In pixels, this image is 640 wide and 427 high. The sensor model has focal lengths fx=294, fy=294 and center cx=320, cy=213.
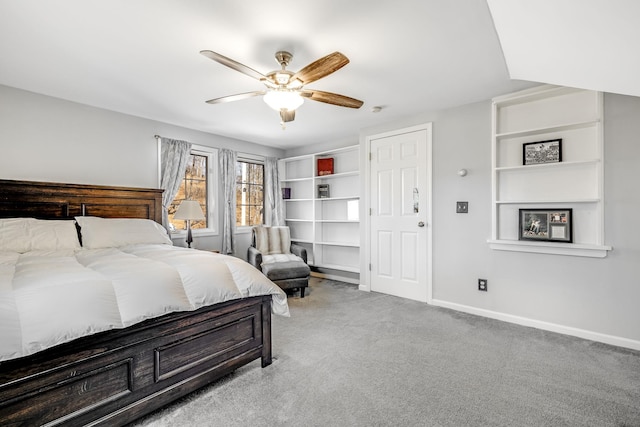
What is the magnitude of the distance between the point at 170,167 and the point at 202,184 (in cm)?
60

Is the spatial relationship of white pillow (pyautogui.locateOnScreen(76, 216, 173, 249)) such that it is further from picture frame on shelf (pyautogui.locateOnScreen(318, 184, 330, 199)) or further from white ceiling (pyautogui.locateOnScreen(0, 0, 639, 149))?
picture frame on shelf (pyautogui.locateOnScreen(318, 184, 330, 199))

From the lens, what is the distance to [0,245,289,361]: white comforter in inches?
49.1

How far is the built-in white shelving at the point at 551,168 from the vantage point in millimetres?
2764

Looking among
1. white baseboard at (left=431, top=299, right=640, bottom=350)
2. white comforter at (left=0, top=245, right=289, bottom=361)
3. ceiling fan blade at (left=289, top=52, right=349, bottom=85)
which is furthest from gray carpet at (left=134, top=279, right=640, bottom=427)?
ceiling fan blade at (left=289, top=52, right=349, bottom=85)

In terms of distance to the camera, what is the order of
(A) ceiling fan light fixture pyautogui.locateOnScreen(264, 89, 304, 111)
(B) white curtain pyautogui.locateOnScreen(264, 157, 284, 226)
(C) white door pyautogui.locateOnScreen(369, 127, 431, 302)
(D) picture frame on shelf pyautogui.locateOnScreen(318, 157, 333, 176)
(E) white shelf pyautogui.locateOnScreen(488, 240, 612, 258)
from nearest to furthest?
(A) ceiling fan light fixture pyautogui.locateOnScreen(264, 89, 304, 111) < (E) white shelf pyautogui.locateOnScreen(488, 240, 612, 258) < (C) white door pyautogui.locateOnScreen(369, 127, 431, 302) < (D) picture frame on shelf pyautogui.locateOnScreen(318, 157, 333, 176) < (B) white curtain pyautogui.locateOnScreen(264, 157, 284, 226)

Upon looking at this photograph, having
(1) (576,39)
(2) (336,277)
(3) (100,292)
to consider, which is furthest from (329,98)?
(2) (336,277)

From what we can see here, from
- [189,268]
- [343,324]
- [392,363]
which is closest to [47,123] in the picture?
[189,268]

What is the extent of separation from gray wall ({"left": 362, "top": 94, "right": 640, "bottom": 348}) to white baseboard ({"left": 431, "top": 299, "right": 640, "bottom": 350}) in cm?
1

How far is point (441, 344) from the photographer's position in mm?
2637

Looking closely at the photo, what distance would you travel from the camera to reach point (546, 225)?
3004mm

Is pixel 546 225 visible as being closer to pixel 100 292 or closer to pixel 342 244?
pixel 342 244

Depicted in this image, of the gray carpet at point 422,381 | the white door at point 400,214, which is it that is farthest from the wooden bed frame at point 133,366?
the white door at point 400,214

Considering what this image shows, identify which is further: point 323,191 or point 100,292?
point 323,191

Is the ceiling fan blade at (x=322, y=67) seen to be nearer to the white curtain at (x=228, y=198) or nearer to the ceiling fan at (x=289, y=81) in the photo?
the ceiling fan at (x=289, y=81)
